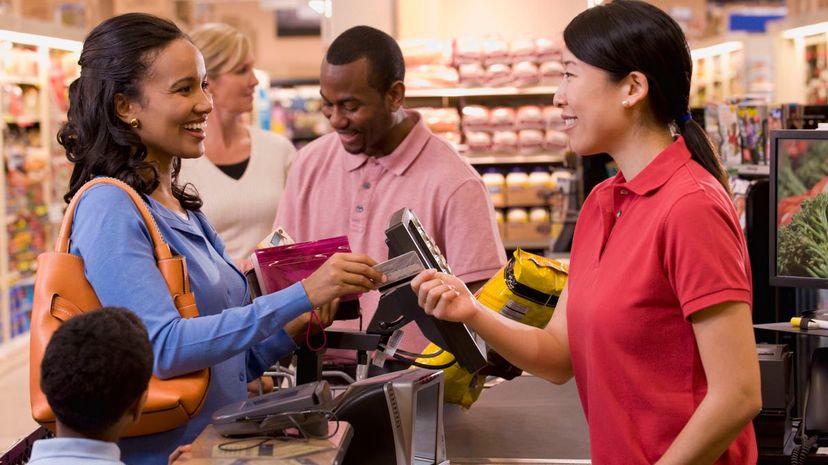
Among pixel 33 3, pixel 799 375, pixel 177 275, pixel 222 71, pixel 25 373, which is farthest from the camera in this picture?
pixel 33 3

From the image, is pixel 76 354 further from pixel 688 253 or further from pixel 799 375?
pixel 799 375

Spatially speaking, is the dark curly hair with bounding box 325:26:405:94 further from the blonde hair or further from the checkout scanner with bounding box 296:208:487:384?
the blonde hair

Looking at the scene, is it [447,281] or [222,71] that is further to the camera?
[222,71]

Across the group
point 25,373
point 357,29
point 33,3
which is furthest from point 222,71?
point 33,3

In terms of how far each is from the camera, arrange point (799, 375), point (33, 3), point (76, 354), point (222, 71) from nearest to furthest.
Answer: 1. point (76, 354)
2. point (799, 375)
3. point (222, 71)
4. point (33, 3)

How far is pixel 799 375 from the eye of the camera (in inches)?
119

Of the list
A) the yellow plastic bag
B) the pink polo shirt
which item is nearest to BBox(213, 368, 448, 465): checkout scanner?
the yellow plastic bag

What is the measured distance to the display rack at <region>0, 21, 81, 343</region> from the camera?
758 centimetres

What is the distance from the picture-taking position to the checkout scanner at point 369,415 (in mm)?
1795

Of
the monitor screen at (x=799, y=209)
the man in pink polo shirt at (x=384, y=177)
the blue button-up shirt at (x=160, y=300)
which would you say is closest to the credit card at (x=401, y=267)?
the blue button-up shirt at (x=160, y=300)

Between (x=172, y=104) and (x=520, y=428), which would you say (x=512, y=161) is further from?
(x=172, y=104)

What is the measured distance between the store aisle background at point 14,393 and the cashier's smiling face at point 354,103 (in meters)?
3.30

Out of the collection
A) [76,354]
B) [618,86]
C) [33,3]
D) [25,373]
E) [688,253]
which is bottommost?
[25,373]

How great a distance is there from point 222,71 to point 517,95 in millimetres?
3724
